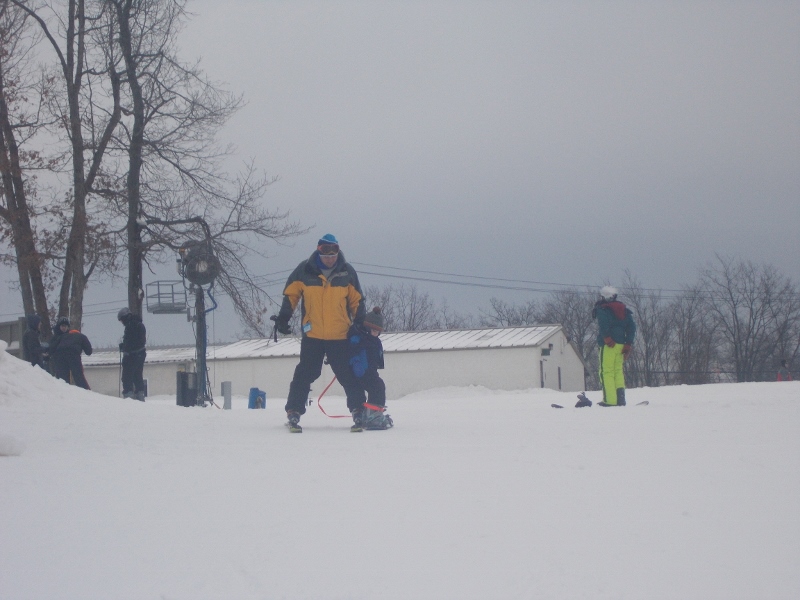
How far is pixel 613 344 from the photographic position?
10672mm

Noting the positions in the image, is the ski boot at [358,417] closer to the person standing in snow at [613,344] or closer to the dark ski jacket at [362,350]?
the dark ski jacket at [362,350]

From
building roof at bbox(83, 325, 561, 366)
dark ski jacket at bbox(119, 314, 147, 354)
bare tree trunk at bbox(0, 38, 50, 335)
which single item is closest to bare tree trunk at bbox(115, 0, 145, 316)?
bare tree trunk at bbox(0, 38, 50, 335)

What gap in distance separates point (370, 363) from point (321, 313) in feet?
2.22

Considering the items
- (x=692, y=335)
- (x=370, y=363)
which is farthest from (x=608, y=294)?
(x=692, y=335)

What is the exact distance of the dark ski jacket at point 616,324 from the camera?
1067 centimetres

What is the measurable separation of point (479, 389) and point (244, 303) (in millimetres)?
14957

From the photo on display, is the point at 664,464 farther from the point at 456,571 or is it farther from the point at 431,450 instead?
the point at 456,571

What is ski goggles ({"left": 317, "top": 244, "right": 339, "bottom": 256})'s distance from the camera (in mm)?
7312

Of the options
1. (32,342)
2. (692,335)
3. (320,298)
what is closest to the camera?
(320,298)

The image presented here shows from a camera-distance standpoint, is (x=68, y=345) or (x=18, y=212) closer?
(x=68, y=345)

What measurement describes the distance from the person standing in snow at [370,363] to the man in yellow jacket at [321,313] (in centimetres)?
7

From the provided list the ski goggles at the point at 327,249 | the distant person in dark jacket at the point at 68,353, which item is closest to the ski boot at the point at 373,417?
the ski goggles at the point at 327,249

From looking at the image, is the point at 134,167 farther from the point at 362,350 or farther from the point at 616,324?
the point at 362,350

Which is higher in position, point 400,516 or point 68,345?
point 68,345
